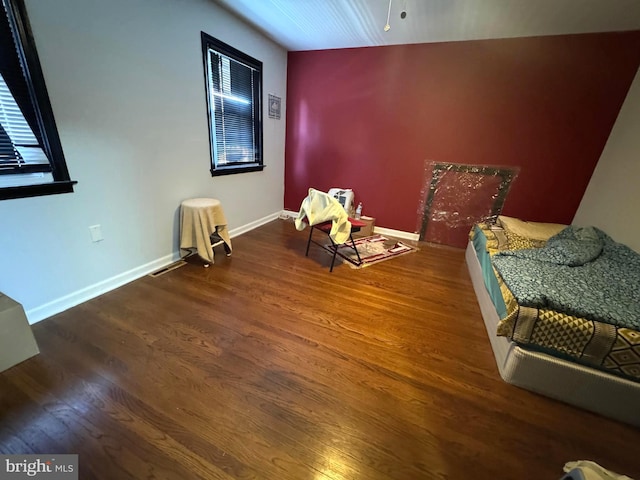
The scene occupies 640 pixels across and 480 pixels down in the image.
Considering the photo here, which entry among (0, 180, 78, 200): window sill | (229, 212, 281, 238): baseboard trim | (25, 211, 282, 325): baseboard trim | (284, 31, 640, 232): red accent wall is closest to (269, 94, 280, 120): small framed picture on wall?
(284, 31, 640, 232): red accent wall

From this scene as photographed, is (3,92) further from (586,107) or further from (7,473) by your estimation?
(586,107)

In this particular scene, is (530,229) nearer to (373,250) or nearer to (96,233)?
(373,250)

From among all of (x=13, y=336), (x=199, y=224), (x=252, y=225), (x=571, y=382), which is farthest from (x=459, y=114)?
(x=13, y=336)

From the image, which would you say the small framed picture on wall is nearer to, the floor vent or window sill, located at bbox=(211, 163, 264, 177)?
window sill, located at bbox=(211, 163, 264, 177)

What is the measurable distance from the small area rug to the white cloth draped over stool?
4.29 feet

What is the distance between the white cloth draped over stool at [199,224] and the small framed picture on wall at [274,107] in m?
1.76

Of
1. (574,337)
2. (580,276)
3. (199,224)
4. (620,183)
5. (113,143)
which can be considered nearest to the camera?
(574,337)

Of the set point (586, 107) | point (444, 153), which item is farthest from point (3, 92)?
point (586, 107)

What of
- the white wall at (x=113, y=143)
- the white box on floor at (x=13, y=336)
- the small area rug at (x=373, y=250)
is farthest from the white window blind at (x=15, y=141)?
the small area rug at (x=373, y=250)

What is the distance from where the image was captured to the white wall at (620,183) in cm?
208

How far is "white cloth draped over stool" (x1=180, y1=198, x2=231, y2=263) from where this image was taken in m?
2.40

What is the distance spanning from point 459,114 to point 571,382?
282 cm

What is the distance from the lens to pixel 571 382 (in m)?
1.31

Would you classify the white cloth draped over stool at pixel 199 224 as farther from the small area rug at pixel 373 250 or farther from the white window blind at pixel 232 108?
the small area rug at pixel 373 250
